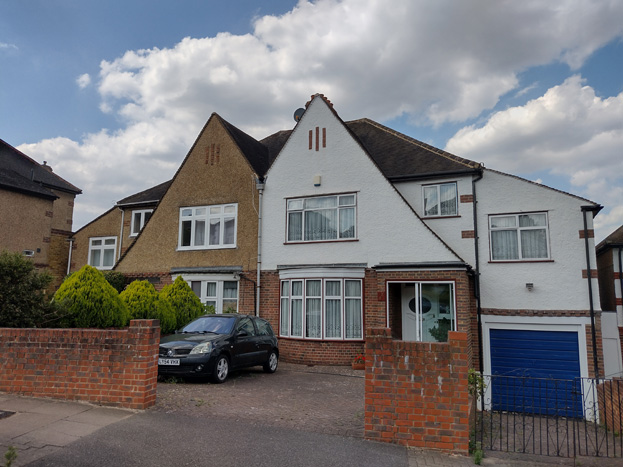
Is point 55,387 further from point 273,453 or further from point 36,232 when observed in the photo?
point 36,232

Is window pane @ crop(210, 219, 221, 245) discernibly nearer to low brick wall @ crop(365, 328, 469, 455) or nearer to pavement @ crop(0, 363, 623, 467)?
pavement @ crop(0, 363, 623, 467)

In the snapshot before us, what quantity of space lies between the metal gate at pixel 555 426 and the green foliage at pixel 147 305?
28.3ft

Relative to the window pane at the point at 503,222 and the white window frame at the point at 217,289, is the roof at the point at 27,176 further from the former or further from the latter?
the window pane at the point at 503,222

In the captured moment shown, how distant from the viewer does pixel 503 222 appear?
14523 millimetres

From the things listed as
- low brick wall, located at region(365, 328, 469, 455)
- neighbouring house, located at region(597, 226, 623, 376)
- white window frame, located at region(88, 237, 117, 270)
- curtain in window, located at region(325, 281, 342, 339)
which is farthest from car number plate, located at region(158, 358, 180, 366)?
white window frame, located at region(88, 237, 117, 270)

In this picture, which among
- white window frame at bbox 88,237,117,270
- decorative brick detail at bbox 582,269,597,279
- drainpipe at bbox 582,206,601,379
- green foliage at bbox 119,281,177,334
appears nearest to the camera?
green foliage at bbox 119,281,177,334

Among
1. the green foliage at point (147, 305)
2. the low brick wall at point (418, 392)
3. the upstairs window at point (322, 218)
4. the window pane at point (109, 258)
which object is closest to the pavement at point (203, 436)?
the low brick wall at point (418, 392)

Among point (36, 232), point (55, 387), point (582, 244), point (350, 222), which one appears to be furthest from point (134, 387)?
point (36, 232)

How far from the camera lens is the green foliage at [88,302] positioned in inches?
393

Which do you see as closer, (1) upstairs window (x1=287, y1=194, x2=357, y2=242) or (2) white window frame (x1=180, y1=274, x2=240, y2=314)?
(1) upstairs window (x1=287, y1=194, x2=357, y2=242)

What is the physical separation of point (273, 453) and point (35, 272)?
6665 millimetres

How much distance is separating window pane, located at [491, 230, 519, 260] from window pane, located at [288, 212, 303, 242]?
6.45 meters

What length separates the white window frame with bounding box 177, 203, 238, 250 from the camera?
16.9 m

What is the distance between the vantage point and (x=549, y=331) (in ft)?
44.8
